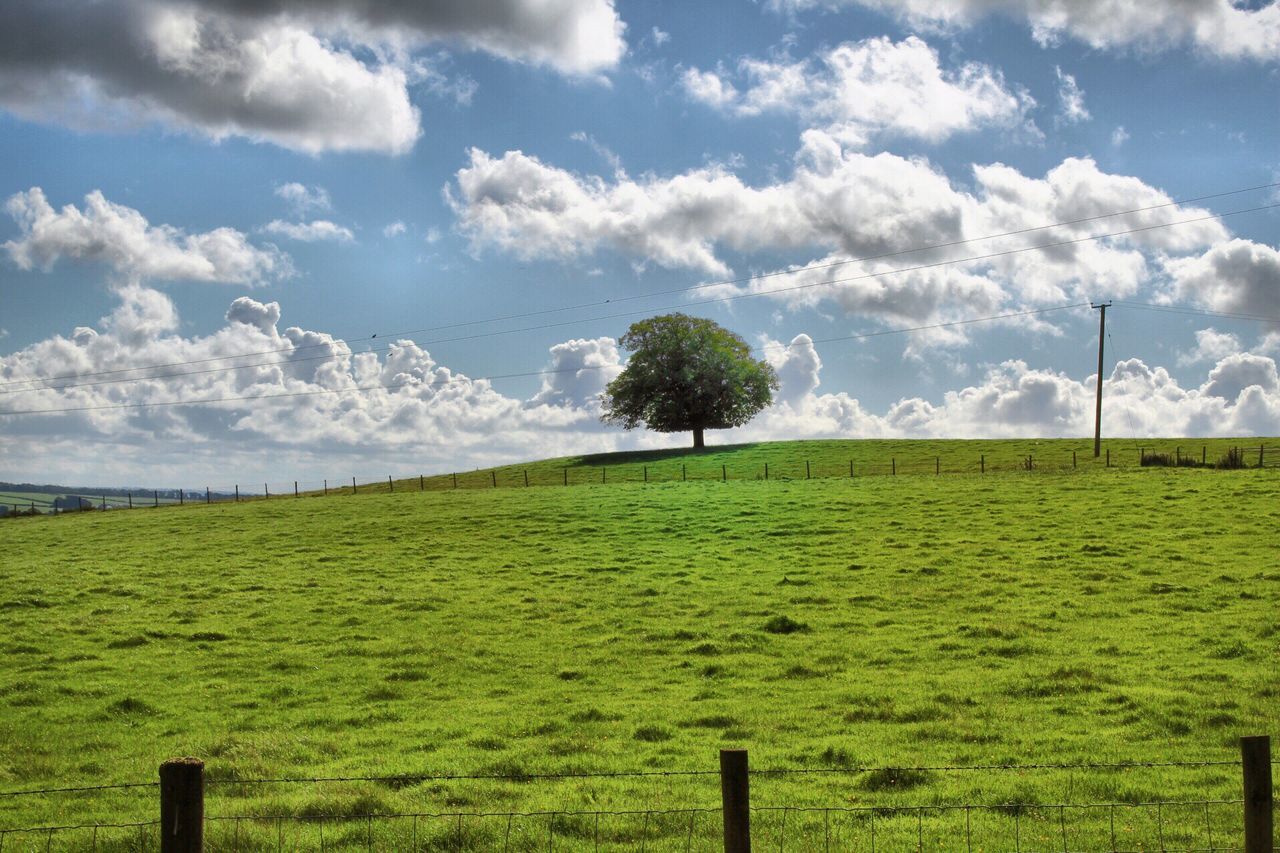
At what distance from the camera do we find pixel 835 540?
41094 mm

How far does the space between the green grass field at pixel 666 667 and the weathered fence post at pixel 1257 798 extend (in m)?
3.50

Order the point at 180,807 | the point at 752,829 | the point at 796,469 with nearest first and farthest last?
1. the point at 180,807
2. the point at 752,829
3. the point at 796,469

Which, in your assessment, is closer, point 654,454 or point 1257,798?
point 1257,798

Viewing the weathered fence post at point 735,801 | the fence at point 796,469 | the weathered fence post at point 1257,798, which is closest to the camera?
the weathered fence post at point 735,801

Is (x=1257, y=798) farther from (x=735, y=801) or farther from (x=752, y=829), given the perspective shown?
(x=752, y=829)

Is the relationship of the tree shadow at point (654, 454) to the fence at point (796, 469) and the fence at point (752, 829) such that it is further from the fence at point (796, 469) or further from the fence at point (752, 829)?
the fence at point (752, 829)

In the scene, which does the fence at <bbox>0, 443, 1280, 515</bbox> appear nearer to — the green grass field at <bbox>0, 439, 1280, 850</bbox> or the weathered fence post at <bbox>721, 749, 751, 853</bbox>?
the green grass field at <bbox>0, 439, 1280, 850</bbox>

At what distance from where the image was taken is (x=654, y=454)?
100312 mm

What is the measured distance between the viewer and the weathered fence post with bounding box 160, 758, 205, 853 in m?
7.55

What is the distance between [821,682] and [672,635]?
19.5 ft

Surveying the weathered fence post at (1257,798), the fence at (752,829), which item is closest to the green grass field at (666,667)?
the fence at (752,829)

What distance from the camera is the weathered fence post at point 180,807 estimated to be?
7.55 m

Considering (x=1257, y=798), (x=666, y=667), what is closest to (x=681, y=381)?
(x=666, y=667)

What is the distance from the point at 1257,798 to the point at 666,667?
15377mm
